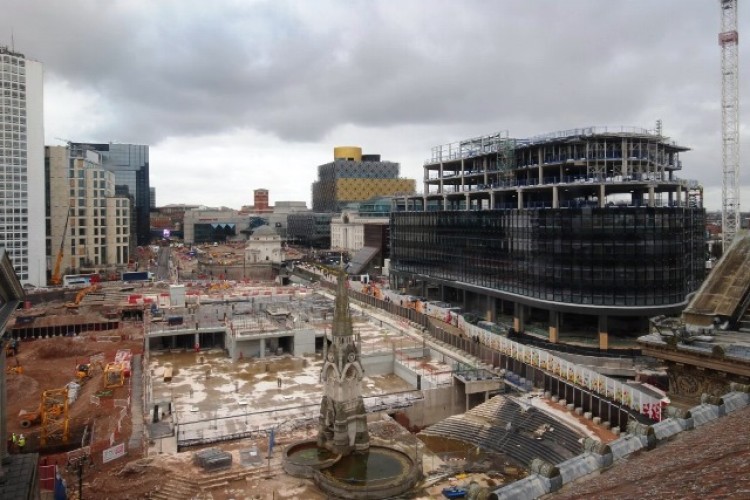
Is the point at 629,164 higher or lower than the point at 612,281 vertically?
higher

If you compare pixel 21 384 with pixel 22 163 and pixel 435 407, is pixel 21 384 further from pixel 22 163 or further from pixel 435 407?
pixel 22 163

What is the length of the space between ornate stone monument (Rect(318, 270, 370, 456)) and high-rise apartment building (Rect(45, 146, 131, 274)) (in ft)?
400

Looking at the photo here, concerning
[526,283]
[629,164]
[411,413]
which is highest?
[629,164]

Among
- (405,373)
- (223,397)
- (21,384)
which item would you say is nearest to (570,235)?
(405,373)

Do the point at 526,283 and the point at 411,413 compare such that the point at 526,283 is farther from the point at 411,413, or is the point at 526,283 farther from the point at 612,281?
the point at 411,413

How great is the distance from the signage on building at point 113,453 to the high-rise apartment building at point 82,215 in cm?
11526

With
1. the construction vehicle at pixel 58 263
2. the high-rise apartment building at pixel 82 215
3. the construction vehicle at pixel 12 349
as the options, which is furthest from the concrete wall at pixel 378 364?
the high-rise apartment building at pixel 82 215

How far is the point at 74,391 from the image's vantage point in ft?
173

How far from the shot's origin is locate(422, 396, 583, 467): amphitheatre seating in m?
36.2

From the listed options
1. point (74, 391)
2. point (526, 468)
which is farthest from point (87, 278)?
point (526, 468)

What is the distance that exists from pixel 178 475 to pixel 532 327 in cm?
5349

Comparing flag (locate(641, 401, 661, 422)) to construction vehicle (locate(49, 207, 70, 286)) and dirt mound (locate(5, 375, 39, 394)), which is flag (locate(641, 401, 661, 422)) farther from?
construction vehicle (locate(49, 207, 70, 286))

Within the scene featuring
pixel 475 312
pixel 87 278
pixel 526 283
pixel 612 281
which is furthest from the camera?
pixel 87 278

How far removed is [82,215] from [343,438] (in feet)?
425
